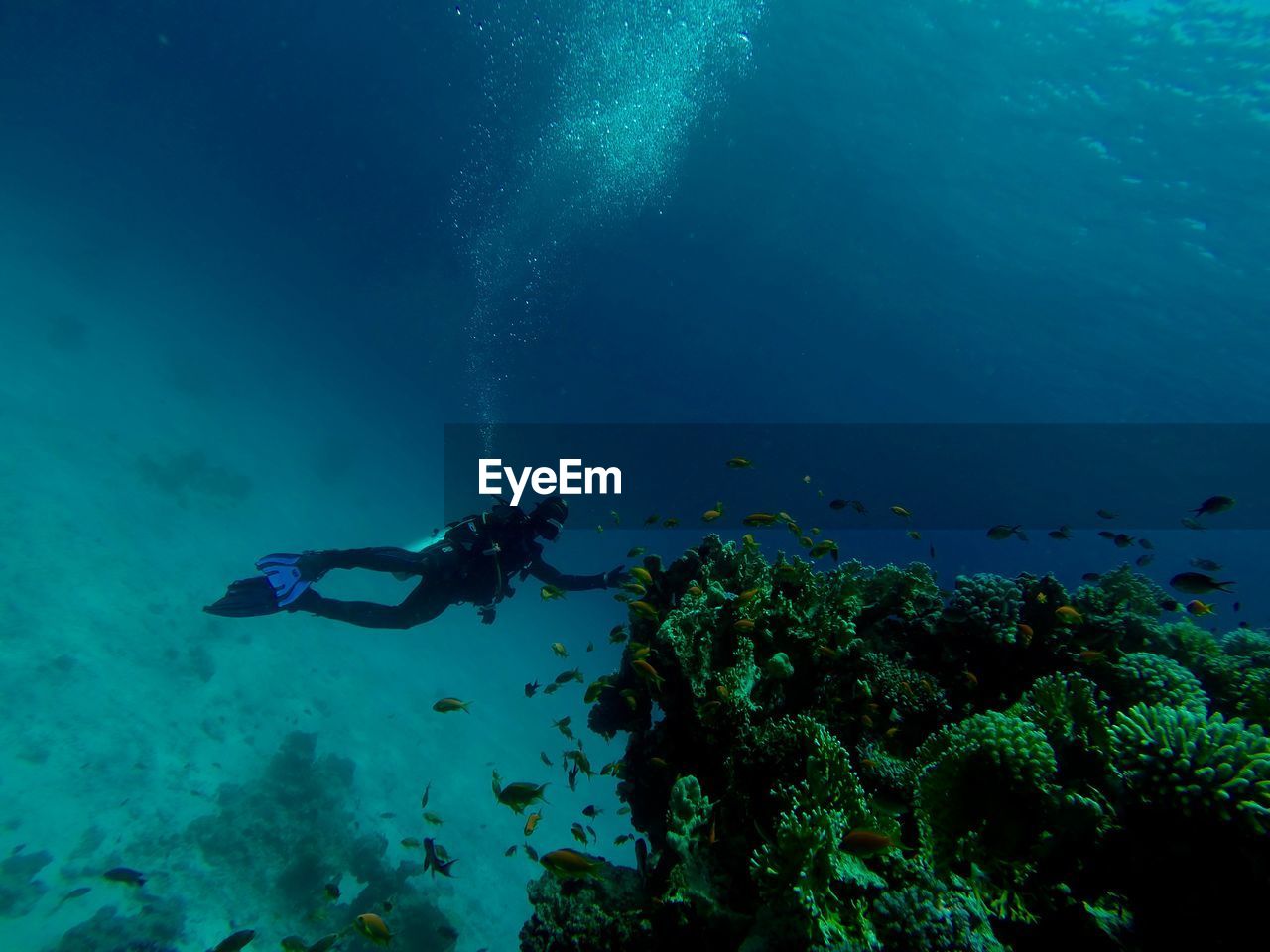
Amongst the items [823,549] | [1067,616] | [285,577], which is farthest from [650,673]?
[285,577]

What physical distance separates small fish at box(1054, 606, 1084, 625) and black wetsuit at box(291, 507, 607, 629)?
26.7 feet

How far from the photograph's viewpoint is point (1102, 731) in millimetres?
3684

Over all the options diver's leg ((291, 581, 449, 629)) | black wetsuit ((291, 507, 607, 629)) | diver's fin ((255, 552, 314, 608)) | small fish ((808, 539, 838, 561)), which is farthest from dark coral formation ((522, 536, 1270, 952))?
diver's fin ((255, 552, 314, 608))

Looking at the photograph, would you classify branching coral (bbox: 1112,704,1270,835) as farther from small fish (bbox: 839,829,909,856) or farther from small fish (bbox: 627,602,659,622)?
small fish (bbox: 627,602,659,622)

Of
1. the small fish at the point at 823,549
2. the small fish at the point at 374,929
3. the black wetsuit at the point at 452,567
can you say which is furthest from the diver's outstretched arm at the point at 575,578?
the small fish at the point at 374,929

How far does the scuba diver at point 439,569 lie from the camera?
10969 mm

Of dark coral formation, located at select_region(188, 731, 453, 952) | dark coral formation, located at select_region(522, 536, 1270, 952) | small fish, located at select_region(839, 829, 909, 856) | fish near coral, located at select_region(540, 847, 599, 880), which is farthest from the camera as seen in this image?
dark coral formation, located at select_region(188, 731, 453, 952)

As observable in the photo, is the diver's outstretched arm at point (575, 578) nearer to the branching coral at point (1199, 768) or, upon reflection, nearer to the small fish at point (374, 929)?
the small fish at point (374, 929)

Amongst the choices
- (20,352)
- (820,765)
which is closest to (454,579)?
(820,765)

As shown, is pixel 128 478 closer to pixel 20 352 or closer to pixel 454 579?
pixel 20 352

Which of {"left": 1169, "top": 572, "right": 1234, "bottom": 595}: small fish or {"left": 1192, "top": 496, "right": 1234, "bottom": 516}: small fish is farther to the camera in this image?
{"left": 1192, "top": 496, "right": 1234, "bottom": 516}: small fish

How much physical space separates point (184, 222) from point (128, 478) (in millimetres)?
27530

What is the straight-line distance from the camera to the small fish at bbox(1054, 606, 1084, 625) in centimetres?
560

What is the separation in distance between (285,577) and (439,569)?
301cm
